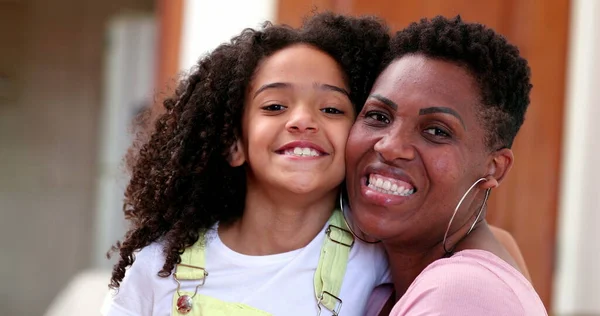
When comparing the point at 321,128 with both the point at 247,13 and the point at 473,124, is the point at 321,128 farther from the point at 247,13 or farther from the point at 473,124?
the point at 247,13

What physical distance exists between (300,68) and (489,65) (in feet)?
1.24

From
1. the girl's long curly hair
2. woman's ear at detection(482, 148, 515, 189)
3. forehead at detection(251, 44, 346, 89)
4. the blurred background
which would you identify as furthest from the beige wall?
woman's ear at detection(482, 148, 515, 189)

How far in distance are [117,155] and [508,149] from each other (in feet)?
13.3

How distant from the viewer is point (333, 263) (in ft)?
4.85

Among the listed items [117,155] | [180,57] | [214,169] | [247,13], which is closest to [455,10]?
[247,13]

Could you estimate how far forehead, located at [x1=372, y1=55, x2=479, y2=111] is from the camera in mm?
1251

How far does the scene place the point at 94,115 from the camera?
17.8 feet

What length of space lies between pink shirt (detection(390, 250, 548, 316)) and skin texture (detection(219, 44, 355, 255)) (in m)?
0.34

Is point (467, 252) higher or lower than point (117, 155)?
higher

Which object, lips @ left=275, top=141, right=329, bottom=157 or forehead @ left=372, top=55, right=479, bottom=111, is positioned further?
lips @ left=275, top=141, right=329, bottom=157

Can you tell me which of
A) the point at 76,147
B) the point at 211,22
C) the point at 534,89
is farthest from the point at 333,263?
the point at 76,147

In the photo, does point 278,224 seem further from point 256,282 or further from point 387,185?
point 387,185

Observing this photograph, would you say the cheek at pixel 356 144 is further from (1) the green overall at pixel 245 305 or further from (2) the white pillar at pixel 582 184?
(2) the white pillar at pixel 582 184

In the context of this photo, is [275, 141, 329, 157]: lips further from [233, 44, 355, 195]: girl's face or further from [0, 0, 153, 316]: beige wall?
[0, 0, 153, 316]: beige wall
